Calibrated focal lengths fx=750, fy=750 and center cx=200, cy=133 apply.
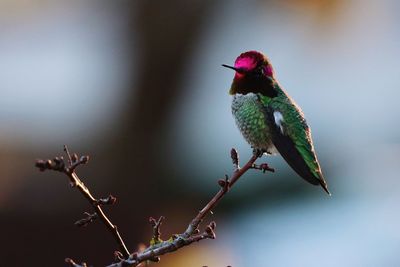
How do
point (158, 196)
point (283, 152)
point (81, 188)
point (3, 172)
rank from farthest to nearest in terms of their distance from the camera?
point (158, 196) → point (3, 172) → point (283, 152) → point (81, 188)

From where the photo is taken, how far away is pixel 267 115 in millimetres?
3070

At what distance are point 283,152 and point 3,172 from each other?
426 centimetres

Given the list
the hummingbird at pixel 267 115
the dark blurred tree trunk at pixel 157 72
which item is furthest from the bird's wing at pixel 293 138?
the dark blurred tree trunk at pixel 157 72

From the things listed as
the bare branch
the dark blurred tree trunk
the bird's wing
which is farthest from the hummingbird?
the dark blurred tree trunk

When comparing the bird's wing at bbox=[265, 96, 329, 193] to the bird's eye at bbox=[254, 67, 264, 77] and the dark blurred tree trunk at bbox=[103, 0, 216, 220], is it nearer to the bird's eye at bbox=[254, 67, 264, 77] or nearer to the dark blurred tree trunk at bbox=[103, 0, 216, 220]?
the bird's eye at bbox=[254, 67, 264, 77]

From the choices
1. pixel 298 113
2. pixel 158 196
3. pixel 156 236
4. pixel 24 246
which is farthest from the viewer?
pixel 158 196

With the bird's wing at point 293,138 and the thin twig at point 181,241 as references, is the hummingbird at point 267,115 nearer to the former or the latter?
the bird's wing at point 293,138

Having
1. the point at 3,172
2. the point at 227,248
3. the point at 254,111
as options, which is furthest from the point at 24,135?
the point at 254,111

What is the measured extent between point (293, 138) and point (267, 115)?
15 centimetres

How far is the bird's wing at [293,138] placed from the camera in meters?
2.77

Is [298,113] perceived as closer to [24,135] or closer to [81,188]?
[81,188]

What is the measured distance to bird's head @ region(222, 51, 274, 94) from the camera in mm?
2813

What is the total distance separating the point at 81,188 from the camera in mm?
1687

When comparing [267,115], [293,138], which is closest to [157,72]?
[267,115]
